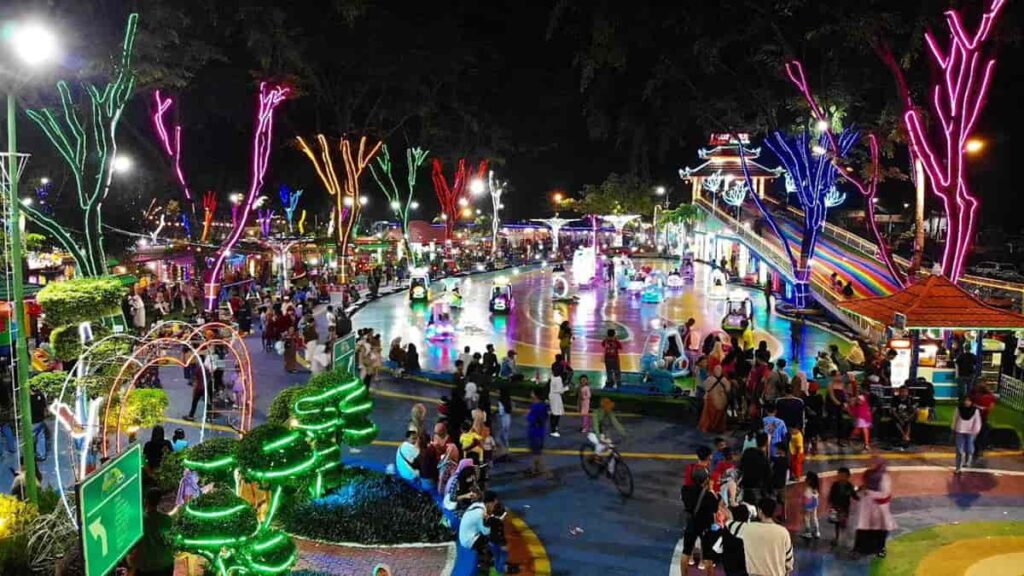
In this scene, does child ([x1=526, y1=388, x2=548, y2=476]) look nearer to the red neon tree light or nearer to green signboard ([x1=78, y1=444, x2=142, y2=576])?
green signboard ([x1=78, y1=444, x2=142, y2=576])

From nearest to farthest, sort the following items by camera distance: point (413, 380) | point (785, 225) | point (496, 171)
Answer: point (413, 380) < point (785, 225) < point (496, 171)

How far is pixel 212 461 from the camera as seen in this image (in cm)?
785

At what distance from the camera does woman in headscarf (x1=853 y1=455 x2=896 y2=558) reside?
9.32 meters

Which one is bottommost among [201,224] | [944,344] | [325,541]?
[325,541]

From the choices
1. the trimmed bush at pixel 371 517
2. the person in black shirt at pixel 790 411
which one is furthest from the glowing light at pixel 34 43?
the person in black shirt at pixel 790 411

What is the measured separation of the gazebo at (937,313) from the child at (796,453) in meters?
5.02

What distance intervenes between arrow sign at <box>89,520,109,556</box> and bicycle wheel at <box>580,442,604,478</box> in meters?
8.10

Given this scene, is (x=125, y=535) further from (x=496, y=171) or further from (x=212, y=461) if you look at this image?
(x=496, y=171)

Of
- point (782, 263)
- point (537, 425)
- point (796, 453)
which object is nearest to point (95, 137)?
point (537, 425)

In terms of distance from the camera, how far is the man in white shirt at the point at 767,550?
728cm

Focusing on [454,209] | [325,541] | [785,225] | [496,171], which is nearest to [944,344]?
[325,541]

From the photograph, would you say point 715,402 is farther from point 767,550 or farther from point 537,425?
Result: point 767,550

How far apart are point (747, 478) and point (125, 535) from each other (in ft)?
24.6

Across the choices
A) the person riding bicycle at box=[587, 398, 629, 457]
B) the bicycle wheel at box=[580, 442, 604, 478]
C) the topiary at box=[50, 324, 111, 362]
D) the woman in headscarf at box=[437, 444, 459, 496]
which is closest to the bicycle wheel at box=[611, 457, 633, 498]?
the person riding bicycle at box=[587, 398, 629, 457]
